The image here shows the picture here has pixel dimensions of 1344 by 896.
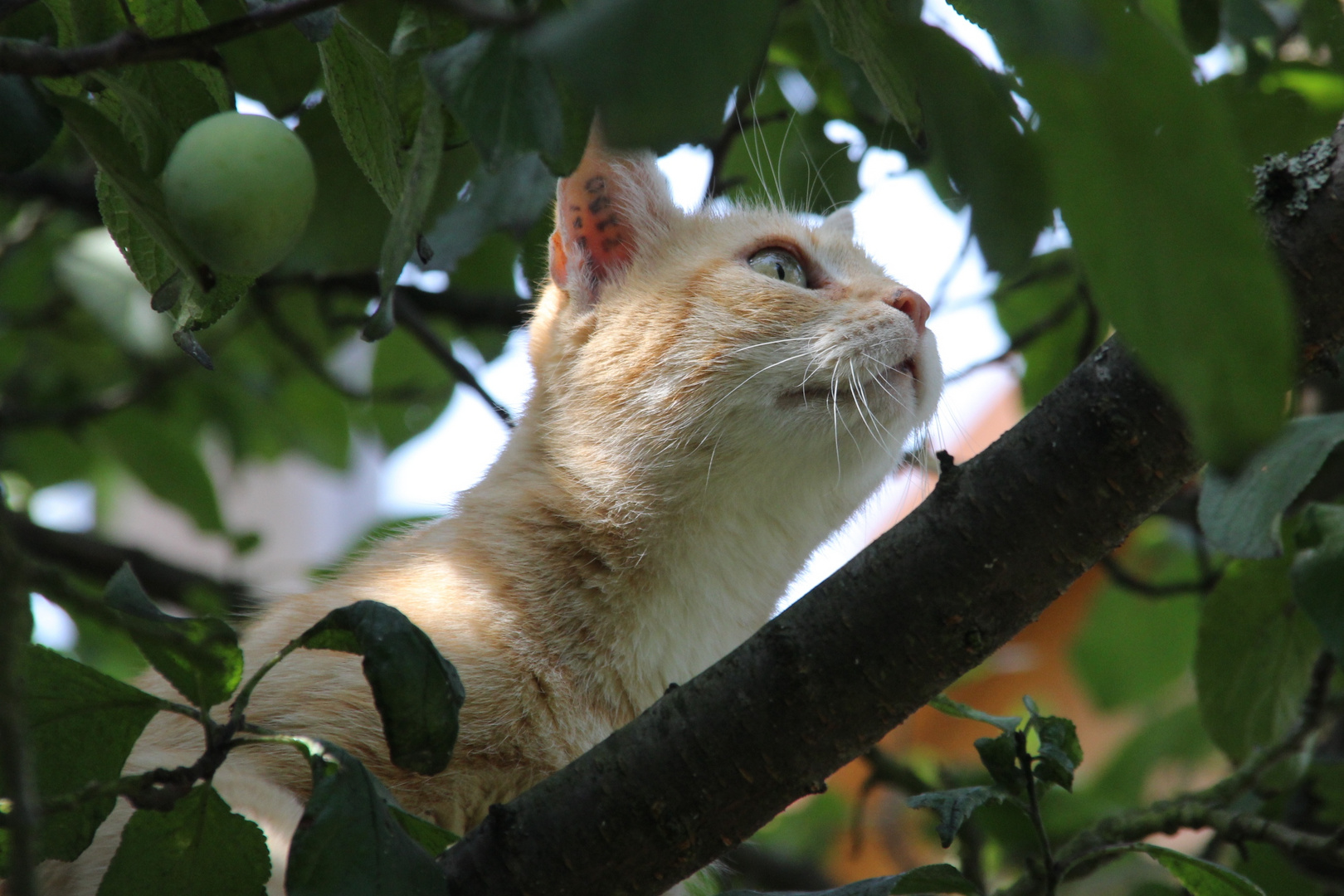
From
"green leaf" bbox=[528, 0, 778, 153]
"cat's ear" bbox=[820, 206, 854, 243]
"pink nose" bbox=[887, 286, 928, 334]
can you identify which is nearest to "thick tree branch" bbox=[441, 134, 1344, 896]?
"green leaf" bbox=[528, 0, 778, 153]

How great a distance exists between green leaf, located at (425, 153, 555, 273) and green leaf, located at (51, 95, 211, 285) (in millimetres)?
967

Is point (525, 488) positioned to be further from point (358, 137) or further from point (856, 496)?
point (358, 137)

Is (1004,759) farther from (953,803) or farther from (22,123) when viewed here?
(22,123)

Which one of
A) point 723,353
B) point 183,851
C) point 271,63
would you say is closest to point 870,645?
point 183,851

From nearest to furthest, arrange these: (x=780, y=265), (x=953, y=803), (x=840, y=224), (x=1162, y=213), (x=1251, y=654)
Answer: (x=1162, y=213), (x=953, y=803), (x=1251, y=654), (x=780, y=265), (x=840, y=224)

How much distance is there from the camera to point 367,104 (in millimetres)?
1286

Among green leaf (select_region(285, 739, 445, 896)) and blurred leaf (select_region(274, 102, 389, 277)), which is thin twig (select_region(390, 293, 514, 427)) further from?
green leaf (select_region(285, 739, 445, 896))

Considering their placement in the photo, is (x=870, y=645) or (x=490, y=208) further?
(x=490, y=208)

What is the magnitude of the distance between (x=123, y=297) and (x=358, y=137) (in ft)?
8.05

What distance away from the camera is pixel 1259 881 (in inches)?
87.9

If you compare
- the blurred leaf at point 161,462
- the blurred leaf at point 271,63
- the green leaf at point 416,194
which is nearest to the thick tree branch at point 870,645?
the green leaf at point 416,194

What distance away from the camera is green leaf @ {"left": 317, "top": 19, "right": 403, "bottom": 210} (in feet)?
4.15

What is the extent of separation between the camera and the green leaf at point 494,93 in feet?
3.23

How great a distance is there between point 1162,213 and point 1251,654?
2042mm
